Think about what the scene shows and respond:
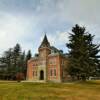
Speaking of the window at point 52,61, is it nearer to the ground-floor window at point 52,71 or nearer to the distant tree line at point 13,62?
the ground-floor window at point 52,71

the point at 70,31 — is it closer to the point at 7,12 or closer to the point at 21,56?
the point at 7,12

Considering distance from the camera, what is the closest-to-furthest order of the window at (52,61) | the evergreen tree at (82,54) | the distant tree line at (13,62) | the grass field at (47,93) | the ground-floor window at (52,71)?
1. the grass field at (47,93)
2. the evergreen tree at (82,54)
3. the ground-floor window at (52,71)
4. the window at (52,61)
5. the distant tree line at (13,62)

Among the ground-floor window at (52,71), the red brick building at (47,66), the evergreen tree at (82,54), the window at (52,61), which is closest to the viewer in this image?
the evergreen tree at (82,54)

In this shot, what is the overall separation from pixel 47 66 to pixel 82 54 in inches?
584

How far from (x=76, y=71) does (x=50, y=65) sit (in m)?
12.1

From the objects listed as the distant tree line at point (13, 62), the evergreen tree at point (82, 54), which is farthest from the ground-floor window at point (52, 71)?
the distant tree line at point (13, 62)

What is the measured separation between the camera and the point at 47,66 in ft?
168

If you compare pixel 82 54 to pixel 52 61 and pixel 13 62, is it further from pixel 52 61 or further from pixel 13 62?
pixel 13 62

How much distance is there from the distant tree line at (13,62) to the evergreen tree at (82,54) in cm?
3009

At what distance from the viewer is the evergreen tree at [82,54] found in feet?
126

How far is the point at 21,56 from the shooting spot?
7856cm

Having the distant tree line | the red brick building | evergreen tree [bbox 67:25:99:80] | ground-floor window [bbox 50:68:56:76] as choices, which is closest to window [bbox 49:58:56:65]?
the red brick building

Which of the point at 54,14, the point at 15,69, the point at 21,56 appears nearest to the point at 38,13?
the point at 54,14

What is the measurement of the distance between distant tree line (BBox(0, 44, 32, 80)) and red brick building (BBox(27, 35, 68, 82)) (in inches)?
508
